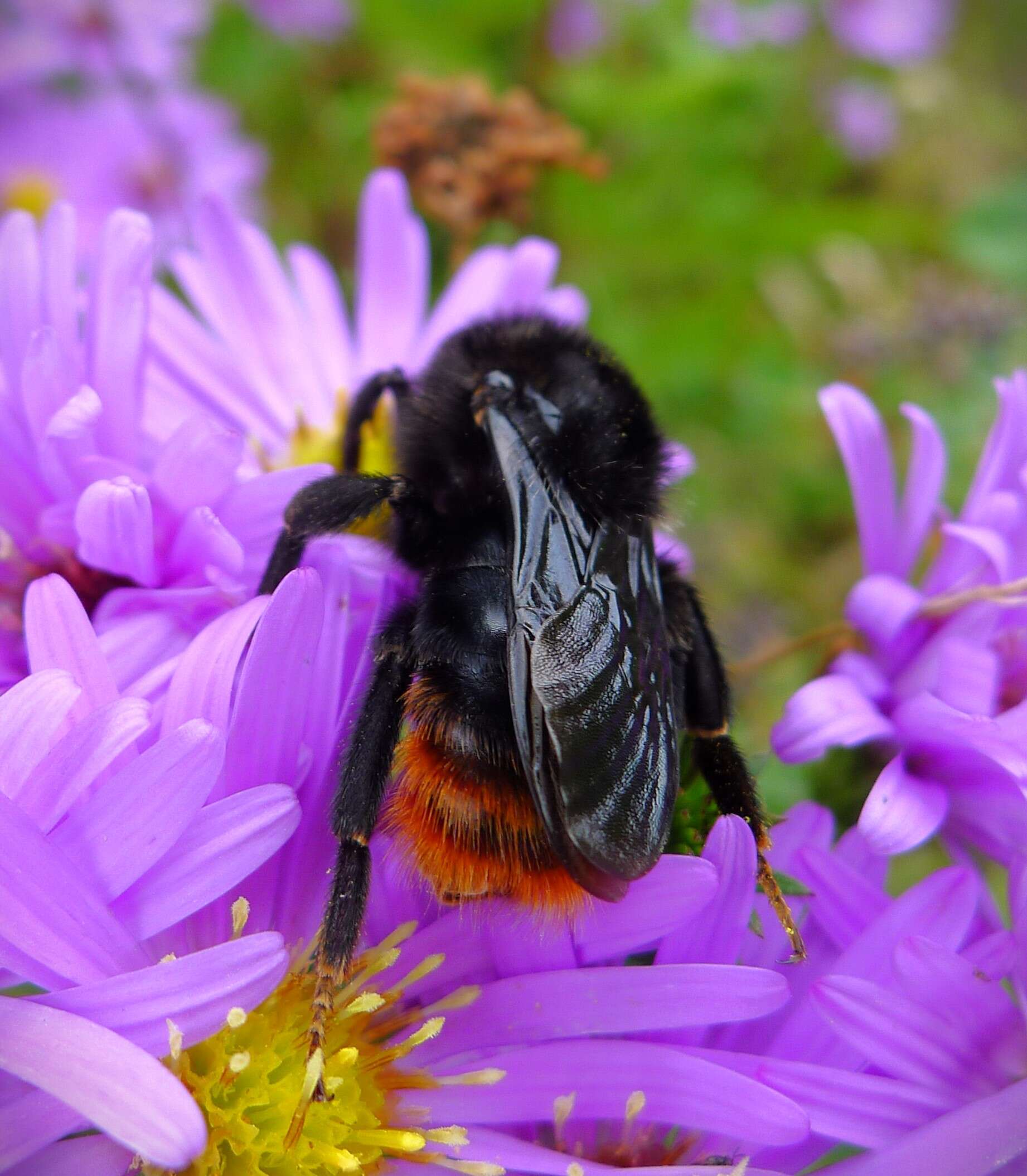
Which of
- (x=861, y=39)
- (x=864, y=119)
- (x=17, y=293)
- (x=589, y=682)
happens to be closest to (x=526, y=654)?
(x=589, y=682)

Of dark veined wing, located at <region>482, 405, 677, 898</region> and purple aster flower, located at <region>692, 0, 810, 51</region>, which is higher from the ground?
purple aster flower, located at <region>692, 0, 810, 51</region>

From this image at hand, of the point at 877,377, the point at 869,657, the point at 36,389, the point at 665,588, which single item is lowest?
the point at 877,377

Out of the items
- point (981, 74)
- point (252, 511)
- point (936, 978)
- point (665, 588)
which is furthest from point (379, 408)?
point (981, 74)

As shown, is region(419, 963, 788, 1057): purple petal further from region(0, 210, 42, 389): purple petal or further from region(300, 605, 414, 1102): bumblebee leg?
region(0, 210, 42, 389): purple petal

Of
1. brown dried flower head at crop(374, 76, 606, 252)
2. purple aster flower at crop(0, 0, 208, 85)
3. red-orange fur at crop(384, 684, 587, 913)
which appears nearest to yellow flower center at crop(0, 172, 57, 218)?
purple aster flower at crop(0, 0, 208, 85)

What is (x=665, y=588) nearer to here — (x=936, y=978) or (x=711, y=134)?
(x=936, y=978)
